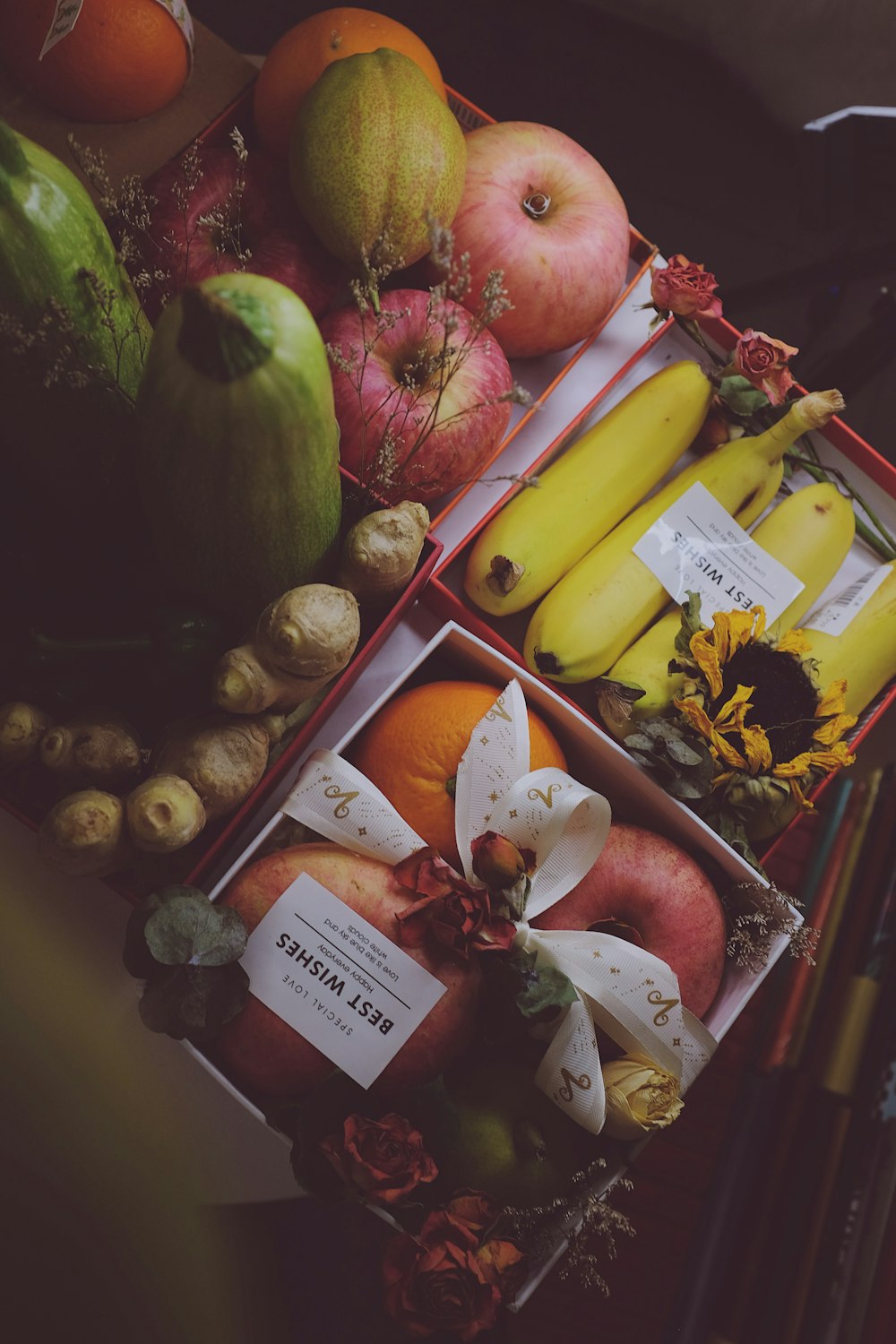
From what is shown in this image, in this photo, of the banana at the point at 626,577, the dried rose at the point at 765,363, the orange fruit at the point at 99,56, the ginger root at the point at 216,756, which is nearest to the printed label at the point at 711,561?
the banana at the point at 626,577

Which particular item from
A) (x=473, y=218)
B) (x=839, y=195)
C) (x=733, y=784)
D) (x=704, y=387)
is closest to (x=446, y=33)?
(x=839, y=195)

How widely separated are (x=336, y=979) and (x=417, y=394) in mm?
486

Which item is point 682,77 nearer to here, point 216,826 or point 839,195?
point 839,195

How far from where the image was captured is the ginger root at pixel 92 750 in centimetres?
66

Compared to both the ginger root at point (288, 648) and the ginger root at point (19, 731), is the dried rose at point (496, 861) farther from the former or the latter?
the ginger root at point (19, 731)

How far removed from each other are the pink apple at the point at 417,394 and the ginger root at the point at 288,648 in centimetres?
21

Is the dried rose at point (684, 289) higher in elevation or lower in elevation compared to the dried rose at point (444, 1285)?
higher

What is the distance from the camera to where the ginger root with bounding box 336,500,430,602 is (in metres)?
0.68

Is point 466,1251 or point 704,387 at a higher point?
point 704,387

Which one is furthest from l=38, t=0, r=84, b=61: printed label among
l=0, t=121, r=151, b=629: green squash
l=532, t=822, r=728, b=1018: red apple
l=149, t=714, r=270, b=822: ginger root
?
l=532, t=822, r=728, b=1018: red apple

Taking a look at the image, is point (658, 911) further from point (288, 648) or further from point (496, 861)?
point (288, 648)

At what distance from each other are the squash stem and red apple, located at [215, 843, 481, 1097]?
39cm

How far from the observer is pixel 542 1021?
0.72 meters

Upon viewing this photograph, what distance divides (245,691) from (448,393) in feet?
1.20
